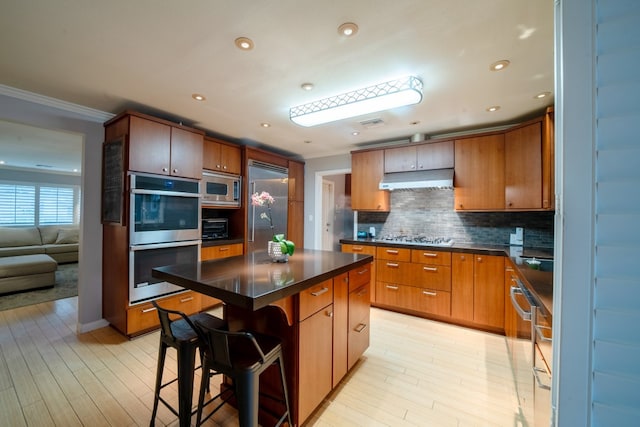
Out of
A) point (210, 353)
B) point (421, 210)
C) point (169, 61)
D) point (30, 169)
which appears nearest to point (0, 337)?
point (210, 353)

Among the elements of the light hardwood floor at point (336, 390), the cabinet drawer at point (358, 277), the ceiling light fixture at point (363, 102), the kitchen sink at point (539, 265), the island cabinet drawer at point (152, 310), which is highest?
the ceiling light fixture at point (363, 102)

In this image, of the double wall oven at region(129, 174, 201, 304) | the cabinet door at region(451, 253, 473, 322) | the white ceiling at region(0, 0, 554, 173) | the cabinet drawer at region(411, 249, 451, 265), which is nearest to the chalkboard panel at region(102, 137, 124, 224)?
the double wall oven at region(129, 174, 201, 304)

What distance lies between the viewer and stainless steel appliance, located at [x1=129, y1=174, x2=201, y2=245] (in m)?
2.64

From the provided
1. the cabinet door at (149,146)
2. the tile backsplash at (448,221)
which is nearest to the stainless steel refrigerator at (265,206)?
the cabinet door at (149,146)

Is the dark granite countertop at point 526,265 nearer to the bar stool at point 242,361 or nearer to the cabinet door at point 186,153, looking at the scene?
the bar stool at point 242,361

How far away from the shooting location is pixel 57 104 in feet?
8.55

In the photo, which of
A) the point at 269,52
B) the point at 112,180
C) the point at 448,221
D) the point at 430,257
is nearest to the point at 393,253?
the point at 430,257

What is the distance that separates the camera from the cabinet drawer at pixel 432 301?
10.2ft

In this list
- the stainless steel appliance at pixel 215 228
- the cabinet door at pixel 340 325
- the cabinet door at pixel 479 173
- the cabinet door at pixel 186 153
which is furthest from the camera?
the stainless steel appliance at pixel 215 228

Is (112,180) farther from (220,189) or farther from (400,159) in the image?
(400,159)

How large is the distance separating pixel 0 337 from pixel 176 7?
373 cm

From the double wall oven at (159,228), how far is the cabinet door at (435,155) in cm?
301

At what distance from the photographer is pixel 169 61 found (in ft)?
6.30

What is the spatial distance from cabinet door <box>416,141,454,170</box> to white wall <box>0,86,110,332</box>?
3.94 metres
